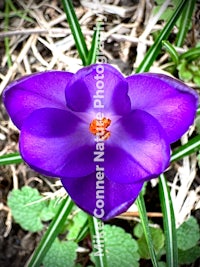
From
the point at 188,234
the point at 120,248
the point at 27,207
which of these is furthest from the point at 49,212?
the point at 188,234

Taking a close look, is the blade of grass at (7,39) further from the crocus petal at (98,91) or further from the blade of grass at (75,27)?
the crocus petal at (98,91)

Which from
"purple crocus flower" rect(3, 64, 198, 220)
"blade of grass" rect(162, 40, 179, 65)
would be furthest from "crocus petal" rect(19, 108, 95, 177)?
"blade of grass" rect(162, 40, 179, 65)

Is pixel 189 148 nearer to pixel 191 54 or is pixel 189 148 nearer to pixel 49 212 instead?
pixel 191 54

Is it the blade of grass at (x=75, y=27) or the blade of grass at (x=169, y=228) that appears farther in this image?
the blade of grass at (x=75, y=27)

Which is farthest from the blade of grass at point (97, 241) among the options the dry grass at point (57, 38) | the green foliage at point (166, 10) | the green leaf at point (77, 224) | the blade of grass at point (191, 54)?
the green foliage at point (166, 10)

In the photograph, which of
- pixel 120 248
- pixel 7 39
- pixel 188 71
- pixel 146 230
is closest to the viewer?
pixel 146 230

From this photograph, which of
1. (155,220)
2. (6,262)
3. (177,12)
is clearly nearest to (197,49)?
(177,12)
